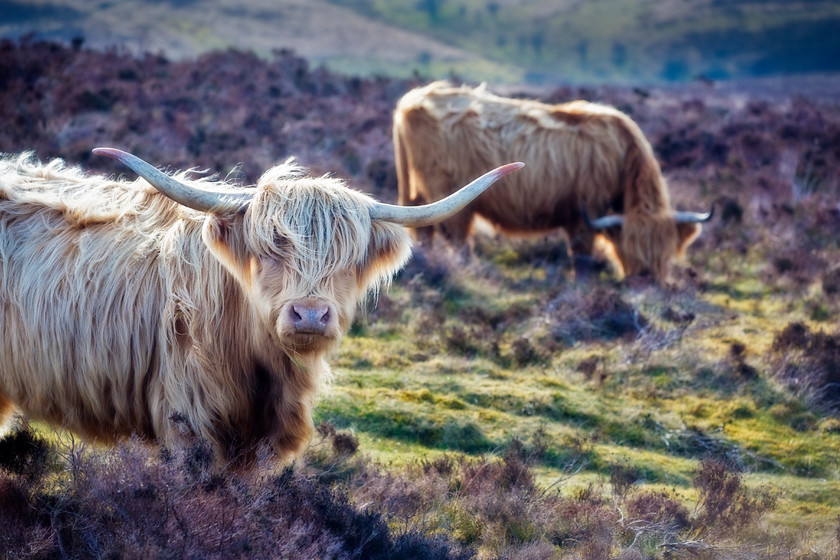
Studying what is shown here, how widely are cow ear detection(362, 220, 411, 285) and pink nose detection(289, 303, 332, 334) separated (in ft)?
1.65

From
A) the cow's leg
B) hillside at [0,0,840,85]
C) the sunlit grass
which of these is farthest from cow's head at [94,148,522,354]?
hillside at [0,0,840,85]

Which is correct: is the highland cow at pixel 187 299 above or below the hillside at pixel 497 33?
below

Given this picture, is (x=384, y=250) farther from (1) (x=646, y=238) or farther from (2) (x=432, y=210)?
(1) (x=646, y=238)

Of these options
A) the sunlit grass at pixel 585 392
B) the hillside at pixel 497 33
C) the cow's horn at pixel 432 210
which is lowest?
the sunlit grass at pixel 585 392

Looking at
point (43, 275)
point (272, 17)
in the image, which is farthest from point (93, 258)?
point (272, 17)

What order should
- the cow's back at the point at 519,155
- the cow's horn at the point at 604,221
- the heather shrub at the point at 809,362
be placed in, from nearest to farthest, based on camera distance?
the heather shrub at the point at 809,362 → the cow's horn at the point at 604,221 → the cow's back at the point at 519,155

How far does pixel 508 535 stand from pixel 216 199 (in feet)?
6.87

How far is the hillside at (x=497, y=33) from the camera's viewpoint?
5828cm

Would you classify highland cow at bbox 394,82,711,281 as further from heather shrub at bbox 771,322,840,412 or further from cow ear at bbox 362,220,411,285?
cow ear at bbox 362,220,411,285

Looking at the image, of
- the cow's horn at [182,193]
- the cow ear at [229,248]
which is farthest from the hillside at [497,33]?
the cow ear at [229,248]

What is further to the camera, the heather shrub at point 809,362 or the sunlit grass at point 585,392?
the heather shrub at point 809,362

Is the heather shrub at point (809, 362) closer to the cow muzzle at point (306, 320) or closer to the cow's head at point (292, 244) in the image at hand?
the cow's head at point (292, 244)

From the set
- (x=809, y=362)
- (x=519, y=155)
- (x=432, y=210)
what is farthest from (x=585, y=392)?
(x=519, y=155)

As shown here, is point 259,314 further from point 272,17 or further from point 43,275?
point 272,17
